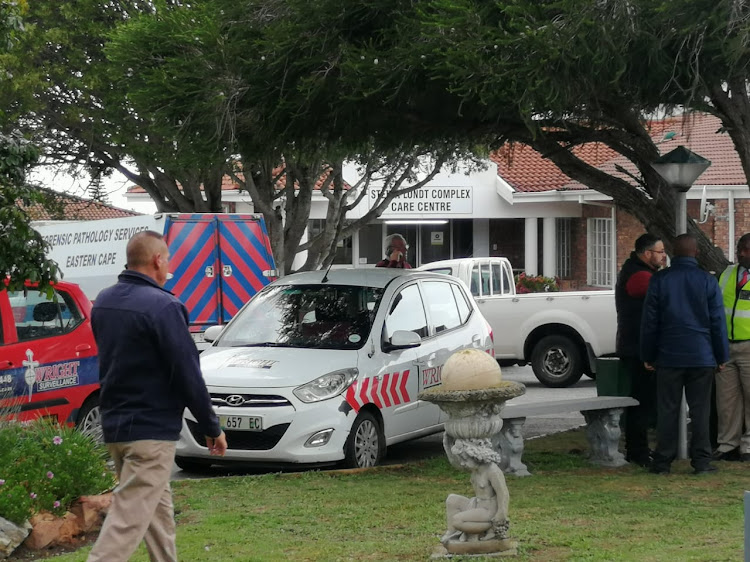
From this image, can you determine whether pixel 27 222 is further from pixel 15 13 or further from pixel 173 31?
pixel 173 31

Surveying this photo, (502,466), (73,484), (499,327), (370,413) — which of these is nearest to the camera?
(73,484)

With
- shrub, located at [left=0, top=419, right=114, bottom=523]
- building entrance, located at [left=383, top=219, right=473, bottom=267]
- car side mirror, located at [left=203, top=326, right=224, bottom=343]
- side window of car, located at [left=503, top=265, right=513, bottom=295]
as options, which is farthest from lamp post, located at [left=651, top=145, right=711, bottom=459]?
building entrance, located at [left=383, top=219, right=473, bottom=267]

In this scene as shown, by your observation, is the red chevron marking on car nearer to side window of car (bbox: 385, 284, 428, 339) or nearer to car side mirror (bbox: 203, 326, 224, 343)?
side window of car (bbox: 385, 284, 428, 339)

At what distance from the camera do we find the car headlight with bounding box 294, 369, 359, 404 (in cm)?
986

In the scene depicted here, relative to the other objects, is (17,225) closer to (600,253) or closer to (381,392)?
(381,392)

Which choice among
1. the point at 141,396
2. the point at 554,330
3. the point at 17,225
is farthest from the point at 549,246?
the point at 141,396

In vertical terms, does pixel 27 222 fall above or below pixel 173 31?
below

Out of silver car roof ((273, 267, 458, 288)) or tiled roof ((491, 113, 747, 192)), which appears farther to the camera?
tiled roof ((491, 113, 747, 192))

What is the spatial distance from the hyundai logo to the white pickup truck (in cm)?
865

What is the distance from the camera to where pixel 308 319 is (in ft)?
35.9

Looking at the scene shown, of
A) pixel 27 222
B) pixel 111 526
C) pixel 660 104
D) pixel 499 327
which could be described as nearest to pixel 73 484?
pixel 27 222

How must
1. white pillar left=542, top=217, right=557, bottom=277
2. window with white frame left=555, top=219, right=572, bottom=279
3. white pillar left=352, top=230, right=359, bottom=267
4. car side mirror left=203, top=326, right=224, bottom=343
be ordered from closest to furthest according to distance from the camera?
car side mirror left=203, top=326, right=224, bottom=343 < white pillar left=542, top=217, right=557, bottom=277 < window with white frame left=555, top=219, right=572, bottom=279 < white pillar left=352, top=230, right=359, bottom=267

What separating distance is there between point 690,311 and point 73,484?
4833mm

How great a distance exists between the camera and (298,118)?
36.3ft
